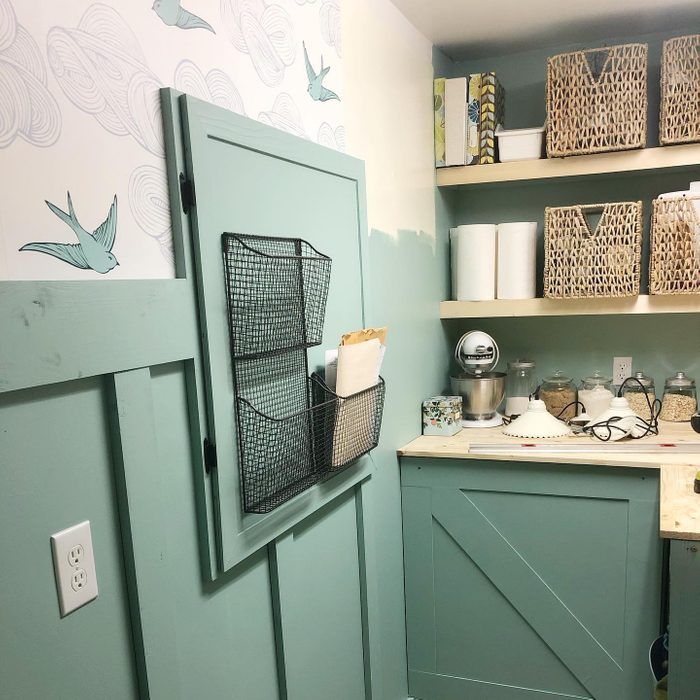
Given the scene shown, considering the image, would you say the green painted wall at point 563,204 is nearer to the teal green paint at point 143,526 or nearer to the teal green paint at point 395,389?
the teal green paint at point 395,389

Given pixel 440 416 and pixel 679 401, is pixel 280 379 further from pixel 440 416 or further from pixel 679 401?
pixel 679 401

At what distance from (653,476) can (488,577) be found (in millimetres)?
642

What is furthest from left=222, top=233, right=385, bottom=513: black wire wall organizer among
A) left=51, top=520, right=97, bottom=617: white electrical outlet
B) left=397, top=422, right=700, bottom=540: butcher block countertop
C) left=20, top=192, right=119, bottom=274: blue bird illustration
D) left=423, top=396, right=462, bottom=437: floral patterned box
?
left=423, top=396, right=462, bottom=437: floral patterned box

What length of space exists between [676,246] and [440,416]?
3.22 ft

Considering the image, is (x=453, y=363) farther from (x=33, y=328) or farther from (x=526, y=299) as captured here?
(x=33, y=328)

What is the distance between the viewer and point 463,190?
9.23 feet

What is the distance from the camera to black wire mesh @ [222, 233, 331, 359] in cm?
127

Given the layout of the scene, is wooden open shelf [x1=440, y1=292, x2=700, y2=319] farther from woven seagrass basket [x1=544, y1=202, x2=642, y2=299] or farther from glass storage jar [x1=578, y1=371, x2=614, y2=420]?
glass storage jar [x1=578, y1=371, x2=614, y2=420]

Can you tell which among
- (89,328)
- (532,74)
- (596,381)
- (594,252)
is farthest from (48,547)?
(532,74)

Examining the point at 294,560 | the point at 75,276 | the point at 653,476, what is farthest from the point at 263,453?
the point at 653,476

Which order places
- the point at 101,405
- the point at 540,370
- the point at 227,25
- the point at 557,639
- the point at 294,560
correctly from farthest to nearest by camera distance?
the point at 540,370
the point at 557,639
the point at 294,560
the point at 227,25
the point at 101,405

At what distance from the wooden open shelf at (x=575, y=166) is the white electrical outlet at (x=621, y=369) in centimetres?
76

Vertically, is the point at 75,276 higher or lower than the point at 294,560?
higher

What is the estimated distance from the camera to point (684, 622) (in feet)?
5.15
